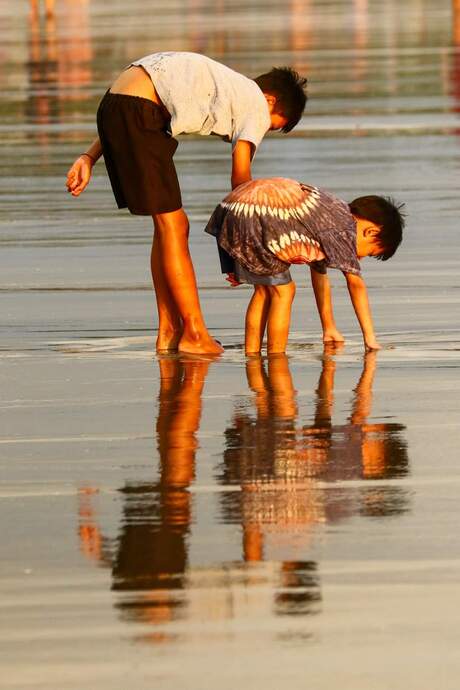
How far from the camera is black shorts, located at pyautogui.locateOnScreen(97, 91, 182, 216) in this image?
328 inches

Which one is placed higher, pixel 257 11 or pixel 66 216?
pixel 257 11

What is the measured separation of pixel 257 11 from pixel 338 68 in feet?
68.0

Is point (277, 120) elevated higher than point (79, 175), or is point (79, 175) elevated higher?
point (277, 120)

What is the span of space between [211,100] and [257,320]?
889 mm

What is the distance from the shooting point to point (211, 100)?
27.1 feet

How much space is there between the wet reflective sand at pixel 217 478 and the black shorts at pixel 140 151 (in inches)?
23.0

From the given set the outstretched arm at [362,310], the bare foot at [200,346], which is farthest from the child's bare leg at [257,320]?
the outstretched arm at [362,310]

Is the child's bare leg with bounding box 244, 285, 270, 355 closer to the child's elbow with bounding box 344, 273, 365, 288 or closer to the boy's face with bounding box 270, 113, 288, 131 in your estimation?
the child's elbow with bounding box 344, 273, 365, 288

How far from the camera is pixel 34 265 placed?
1076 cm

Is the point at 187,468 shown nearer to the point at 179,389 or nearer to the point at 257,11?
the point at 179,389

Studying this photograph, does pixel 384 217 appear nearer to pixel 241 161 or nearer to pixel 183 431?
pixel 241 161

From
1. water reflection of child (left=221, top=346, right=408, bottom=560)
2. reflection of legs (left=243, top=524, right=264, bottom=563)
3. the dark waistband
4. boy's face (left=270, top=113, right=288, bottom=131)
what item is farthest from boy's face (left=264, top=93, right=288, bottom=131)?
reflection of legs (left=243, top=524, right=264, bottom=563)

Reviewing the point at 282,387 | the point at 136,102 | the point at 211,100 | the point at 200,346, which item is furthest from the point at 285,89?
the point at 282,387

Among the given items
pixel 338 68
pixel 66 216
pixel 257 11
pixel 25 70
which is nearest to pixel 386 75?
pixel 338 68
